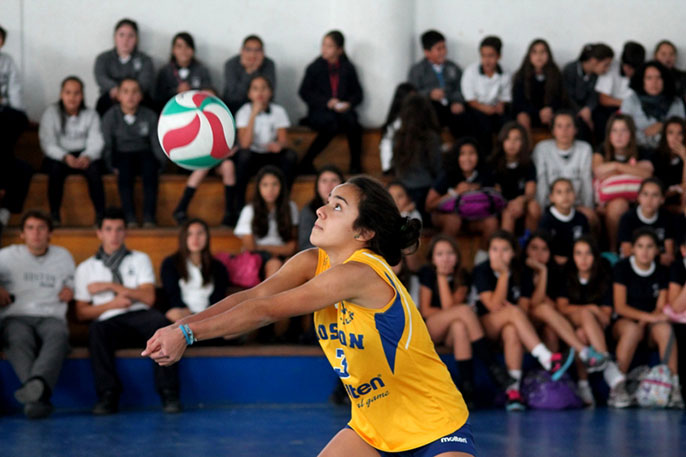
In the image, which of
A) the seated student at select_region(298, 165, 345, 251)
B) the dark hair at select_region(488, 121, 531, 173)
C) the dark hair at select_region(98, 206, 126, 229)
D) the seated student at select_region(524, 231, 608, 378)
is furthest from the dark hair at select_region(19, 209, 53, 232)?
the dark hair at select_region(488, 121, 531, 173)

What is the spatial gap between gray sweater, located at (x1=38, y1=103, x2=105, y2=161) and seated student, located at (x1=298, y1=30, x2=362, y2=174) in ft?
6.21

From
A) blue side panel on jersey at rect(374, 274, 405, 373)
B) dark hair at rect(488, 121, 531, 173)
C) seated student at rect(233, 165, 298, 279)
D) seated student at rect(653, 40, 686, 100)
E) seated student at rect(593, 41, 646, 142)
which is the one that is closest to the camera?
blue side panel on jersey at rect(374, 274, 405, 373)

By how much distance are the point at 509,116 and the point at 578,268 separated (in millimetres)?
2319

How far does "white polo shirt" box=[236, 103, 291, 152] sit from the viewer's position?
8320 millimetres

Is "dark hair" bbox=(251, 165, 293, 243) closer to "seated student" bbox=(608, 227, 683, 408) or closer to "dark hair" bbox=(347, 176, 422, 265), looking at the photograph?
"seated student" bbox=(608, 227, 683, 408)

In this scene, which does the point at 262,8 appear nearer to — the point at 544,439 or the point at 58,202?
the point at 58,202

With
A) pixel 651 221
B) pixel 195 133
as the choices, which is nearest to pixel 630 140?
pixel 651 221

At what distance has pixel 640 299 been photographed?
7051 millimetres

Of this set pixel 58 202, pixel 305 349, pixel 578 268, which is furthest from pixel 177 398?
pixel 578 268

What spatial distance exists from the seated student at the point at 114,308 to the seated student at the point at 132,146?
39.6 inches

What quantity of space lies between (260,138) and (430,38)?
2051 millimetres

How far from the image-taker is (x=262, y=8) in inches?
380

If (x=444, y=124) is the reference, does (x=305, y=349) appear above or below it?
below

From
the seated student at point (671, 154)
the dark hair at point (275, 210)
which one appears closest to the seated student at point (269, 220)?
the dark hair at point (275, 210)
